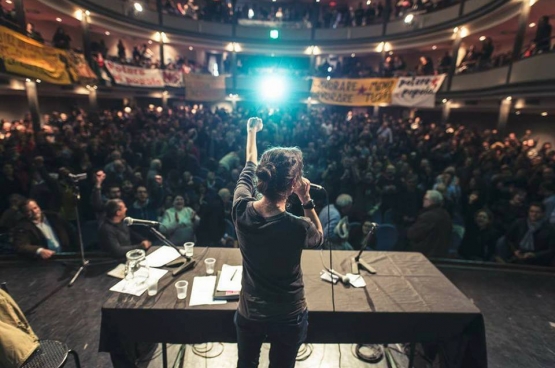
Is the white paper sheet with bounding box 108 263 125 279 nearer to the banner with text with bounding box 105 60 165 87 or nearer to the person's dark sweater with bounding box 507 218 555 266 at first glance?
the person's dark sweater with bounding box 507 218 555 266

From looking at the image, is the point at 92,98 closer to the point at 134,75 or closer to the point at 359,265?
the point at 134,75

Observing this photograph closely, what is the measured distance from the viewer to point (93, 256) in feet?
14.8

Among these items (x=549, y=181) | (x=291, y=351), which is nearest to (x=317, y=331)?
(x=291, y=351)

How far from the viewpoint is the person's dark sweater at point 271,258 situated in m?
1.55

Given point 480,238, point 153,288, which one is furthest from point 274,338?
point 480,238

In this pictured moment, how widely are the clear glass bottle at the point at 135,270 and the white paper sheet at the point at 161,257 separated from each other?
220 millimetres

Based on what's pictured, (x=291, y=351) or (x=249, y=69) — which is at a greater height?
(x=249, y=69)

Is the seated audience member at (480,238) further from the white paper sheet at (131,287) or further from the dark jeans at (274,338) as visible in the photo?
the white paper sheet at (131,287)

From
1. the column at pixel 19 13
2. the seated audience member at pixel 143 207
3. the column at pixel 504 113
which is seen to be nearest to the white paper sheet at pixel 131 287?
the seated audience member at pixel 143 207

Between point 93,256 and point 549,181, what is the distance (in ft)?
25.9

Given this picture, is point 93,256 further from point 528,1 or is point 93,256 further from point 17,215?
point 528,1

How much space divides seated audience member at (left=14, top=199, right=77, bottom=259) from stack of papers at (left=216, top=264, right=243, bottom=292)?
9.80 ft

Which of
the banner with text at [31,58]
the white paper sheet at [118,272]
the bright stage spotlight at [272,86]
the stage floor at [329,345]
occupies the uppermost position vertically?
the bright stage spotlight at [272,86]

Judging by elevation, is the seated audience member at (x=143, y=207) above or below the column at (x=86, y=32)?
below
